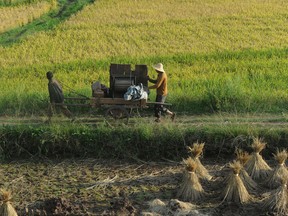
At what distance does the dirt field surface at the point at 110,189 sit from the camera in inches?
321

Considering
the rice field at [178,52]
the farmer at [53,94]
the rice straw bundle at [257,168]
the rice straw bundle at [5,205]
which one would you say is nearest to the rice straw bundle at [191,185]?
the rice straw bundle at [257,168]

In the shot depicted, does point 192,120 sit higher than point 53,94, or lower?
lower

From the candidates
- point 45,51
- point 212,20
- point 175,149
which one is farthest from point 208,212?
point 212,20

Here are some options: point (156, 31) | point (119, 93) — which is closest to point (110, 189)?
point (119, 93)

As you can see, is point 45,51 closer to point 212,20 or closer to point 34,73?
point 34,73

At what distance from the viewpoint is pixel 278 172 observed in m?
8.80

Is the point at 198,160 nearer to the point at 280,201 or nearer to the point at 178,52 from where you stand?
the point at 280,201

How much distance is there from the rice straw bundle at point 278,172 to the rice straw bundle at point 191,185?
4.46ft

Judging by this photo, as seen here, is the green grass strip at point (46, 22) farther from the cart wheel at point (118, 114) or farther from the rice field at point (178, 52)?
the cart wheel at point (118, 114)

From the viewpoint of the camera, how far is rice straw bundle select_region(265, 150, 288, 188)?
28.3ft

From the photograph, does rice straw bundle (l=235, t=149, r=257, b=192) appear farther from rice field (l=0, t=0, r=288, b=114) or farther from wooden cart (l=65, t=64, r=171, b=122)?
rice field (l=0, t=0, r=288, b=114)

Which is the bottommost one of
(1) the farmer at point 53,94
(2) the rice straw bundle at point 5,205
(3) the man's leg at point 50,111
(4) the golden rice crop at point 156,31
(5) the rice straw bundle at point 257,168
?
(2) the rice straw bundle at point 5,205

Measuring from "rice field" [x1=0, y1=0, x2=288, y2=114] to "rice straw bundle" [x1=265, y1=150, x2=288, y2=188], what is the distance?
11.3 feet

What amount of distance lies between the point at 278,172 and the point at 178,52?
387 inches
